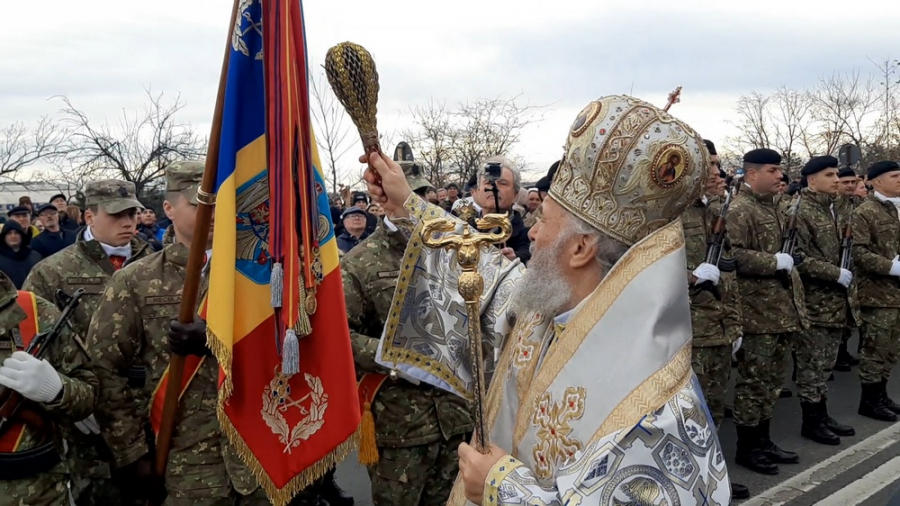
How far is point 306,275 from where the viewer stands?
314cm

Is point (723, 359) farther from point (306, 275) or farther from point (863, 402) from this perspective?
point (306, 275)

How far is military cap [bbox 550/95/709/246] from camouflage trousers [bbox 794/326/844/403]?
19.0ft

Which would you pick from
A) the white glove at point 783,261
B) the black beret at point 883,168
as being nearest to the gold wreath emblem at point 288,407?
the white glove at point 783,261

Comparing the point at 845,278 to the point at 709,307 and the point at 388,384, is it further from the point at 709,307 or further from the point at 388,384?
the point at 388,384

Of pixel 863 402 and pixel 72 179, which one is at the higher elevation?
pixel 863 402

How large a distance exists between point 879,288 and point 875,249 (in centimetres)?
45

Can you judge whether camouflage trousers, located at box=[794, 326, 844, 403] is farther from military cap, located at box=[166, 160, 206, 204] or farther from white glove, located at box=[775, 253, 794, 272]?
military cap, located at box=[166, 160, 206, 204]

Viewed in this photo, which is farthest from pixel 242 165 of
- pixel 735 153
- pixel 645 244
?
pixel 735 153

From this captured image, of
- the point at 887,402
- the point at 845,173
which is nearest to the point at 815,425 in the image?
the point at 887,402

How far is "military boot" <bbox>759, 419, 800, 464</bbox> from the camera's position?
21.0 ft

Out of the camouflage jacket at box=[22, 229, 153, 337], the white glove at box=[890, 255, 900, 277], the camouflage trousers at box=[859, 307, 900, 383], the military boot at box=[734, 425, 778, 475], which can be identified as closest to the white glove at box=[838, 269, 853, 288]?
the white glove at box=[890, 255, 900, 277]

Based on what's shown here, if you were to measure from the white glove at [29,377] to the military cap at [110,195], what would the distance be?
2.15m

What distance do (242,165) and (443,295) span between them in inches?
39.5

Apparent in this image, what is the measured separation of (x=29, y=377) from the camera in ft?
9.72
